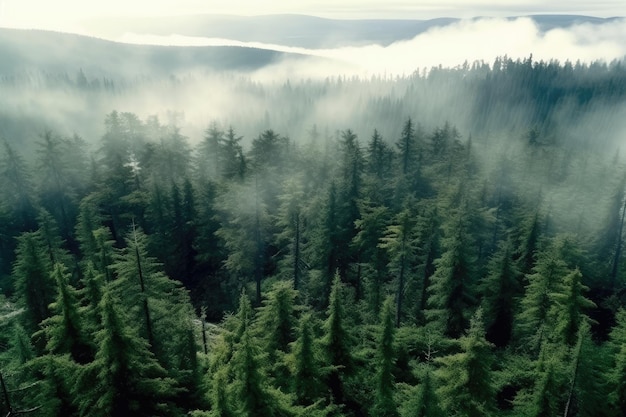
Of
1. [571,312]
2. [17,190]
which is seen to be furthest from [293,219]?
[17,190]

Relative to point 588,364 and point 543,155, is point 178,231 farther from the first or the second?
point 543,155

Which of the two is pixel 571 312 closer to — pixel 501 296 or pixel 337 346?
pixel 501 296

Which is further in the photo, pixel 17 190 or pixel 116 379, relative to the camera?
pixel 17 190

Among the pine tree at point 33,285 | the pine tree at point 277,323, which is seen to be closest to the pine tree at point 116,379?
the pine tree at point 277,323

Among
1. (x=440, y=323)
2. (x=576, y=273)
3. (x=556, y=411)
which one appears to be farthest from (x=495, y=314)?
(x=556, y=411)

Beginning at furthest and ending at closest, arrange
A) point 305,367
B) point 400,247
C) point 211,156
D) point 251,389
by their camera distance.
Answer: point 211,156, point 400,247, point 305,367, point 251,389

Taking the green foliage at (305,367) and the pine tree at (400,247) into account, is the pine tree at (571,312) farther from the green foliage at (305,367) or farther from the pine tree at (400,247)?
the green foliage at (305,367)

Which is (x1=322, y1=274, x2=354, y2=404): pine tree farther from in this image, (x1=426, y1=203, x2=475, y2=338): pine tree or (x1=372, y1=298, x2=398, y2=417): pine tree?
(x1=426, y1=203, x2=475, y2=338): pine tree

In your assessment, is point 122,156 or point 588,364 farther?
point 122,156
